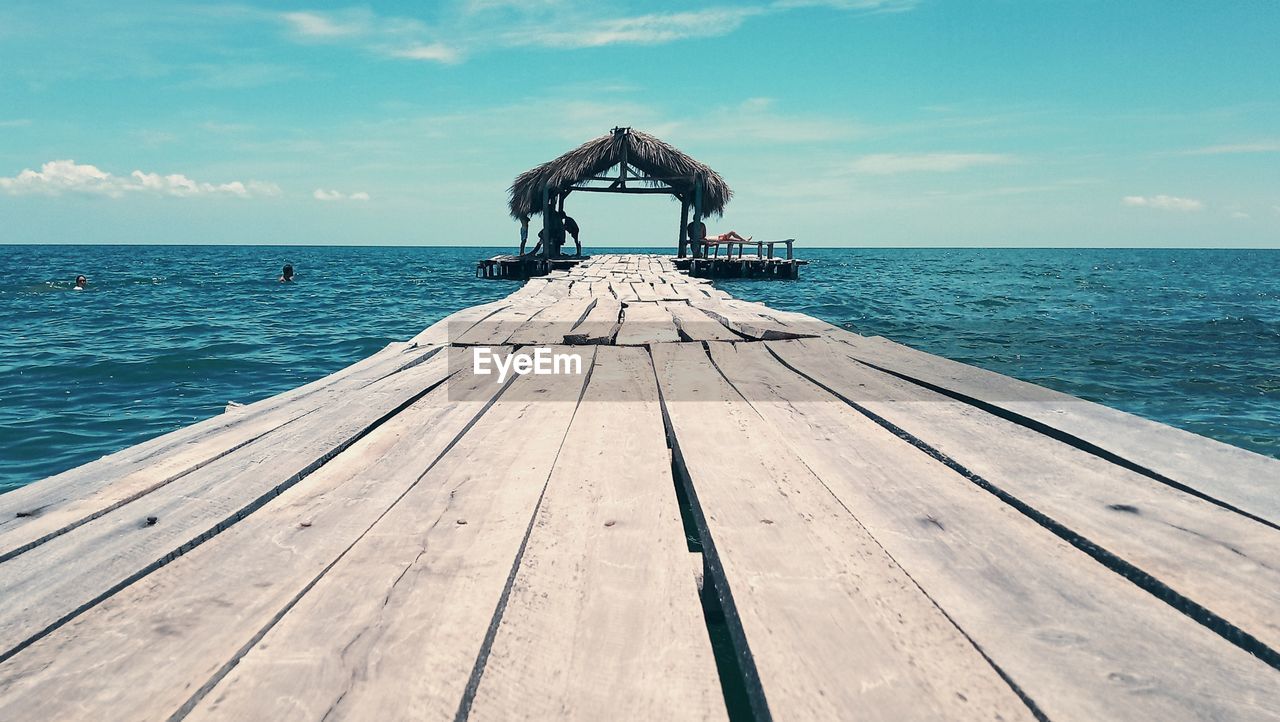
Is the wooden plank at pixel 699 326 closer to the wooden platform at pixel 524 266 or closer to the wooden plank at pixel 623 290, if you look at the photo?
the wooden plank at pixel 623 290

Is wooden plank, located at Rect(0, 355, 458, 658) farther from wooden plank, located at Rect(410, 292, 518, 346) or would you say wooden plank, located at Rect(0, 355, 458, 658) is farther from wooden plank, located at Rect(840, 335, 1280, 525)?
wooden plank, located at Rect(840, 335, 1280, 525)

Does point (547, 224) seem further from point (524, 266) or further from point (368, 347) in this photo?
point (368, 347)

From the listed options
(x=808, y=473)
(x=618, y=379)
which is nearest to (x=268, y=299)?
(x=618, y=379)

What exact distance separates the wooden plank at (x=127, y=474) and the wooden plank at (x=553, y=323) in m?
1.81

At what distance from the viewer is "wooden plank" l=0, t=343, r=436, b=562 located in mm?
1785

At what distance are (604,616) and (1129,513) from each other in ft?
4.65

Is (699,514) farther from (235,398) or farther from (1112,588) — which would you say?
(235,398)

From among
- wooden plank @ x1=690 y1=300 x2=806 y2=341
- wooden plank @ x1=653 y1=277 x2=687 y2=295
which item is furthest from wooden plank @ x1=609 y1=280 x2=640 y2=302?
wooden plank @ x1=690 y1=300 x2=806 y2=341

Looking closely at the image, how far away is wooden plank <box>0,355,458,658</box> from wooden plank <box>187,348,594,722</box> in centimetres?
42

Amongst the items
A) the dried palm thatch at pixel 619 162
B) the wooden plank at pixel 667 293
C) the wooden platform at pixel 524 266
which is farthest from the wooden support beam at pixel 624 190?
the wooden plank at pixel 667 293

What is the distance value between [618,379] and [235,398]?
6.03 m

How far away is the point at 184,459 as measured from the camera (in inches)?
93.1

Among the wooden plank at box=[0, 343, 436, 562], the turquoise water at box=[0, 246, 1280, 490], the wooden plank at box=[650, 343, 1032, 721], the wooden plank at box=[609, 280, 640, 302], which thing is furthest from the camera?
the wooden plank at box=[609, 280, 640, 302]

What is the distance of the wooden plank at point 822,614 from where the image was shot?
1.09m
